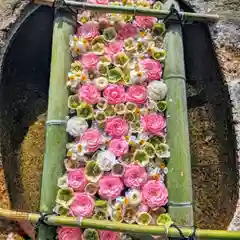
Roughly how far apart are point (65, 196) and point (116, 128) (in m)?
0.38

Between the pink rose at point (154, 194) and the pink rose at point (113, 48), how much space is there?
2.25 feet

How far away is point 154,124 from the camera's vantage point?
2.11 meters

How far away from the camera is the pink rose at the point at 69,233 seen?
1.95 m

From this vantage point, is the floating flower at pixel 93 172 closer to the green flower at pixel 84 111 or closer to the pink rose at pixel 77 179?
the pink rose at pixel 77 179

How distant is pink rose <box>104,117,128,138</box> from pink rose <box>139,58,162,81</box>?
285 millimetres

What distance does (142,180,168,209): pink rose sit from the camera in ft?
6.50

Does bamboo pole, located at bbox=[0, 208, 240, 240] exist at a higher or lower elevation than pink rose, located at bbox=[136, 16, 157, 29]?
lower

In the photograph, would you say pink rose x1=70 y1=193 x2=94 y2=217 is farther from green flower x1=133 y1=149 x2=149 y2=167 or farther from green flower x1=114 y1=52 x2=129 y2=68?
green flower x1=114 y1=52 x2=129 y2=68

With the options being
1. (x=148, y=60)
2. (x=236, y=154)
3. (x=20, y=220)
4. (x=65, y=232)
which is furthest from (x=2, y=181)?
(x=236, y=154)

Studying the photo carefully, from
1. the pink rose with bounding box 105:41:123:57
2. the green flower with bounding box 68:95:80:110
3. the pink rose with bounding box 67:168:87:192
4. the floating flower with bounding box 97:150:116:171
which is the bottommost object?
the pink rose with bounding box 67:168:87:192

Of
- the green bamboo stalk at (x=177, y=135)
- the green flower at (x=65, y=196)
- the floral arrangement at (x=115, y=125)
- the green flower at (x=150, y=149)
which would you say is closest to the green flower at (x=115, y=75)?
the floral arrangement at (x=115, y=125)

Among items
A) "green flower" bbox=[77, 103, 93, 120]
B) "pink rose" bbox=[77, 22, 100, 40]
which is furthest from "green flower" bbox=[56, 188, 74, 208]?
"pink rose" bbox=[77, 22, 100, 40]

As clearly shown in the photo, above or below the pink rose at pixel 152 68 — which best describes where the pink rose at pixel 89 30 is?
above

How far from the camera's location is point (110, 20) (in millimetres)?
2348
